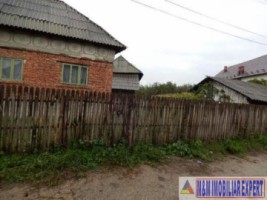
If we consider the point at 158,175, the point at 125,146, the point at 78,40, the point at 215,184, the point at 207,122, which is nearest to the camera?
the point at 215,184

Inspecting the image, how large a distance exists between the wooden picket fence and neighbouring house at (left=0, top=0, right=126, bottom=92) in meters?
4.70

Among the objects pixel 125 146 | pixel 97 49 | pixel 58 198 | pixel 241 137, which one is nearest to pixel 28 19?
pixel 97 49

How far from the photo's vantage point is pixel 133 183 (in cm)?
444

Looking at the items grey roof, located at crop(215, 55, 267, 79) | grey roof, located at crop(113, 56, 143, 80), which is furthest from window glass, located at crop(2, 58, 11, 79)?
grey roof, located at crop(215, 55, 267, 79)

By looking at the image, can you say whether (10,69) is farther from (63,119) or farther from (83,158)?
(83,158)

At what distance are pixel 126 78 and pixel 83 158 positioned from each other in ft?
56.7

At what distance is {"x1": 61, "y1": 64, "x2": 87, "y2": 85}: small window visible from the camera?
995 centimetres

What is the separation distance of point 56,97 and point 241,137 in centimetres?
784

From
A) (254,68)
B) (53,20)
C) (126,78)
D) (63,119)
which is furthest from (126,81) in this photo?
(254,68)

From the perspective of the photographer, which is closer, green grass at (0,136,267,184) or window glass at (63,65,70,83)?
green grass at (0,136,267,184)

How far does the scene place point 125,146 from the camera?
20.1 ft

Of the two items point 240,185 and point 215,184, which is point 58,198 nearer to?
point 215,184

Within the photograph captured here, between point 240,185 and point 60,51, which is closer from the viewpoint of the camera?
point 240,185

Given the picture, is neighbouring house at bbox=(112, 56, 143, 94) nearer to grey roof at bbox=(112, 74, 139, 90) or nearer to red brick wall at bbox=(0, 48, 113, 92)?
grey roof at bbox=(112, 74, 139, 90)
